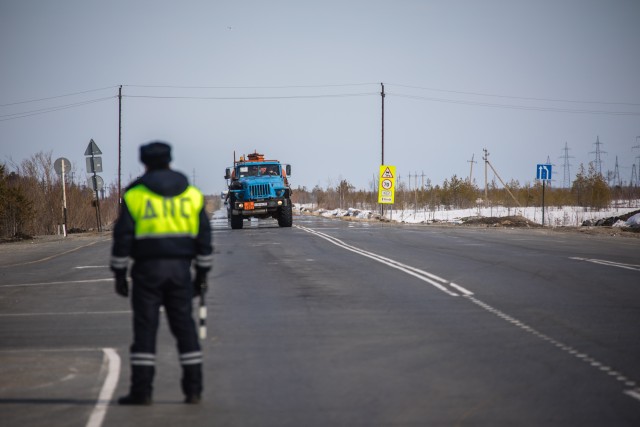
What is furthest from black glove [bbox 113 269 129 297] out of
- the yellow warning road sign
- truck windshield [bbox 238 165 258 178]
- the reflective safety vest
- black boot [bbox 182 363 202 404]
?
the yellow warning road sign

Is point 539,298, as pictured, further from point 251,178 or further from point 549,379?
point 251,178

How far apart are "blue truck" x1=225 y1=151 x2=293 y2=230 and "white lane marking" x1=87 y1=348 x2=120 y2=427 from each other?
2845cm

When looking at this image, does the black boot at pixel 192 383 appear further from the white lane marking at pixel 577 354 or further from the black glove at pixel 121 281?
the white lane marking at pixel 577 354

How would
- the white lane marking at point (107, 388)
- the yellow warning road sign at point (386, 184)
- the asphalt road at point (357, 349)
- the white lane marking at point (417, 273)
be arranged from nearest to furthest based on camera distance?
1. the white lane marking at point (107, 388)
2. the asphalt road at point (357, 349)
3. the white lane marking at point (417, 273)
4. the yellow warning road sign at point (386, 184)

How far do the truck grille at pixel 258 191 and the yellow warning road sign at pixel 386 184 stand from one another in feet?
40.2

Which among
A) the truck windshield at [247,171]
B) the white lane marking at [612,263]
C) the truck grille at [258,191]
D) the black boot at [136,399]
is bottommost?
the black boot at [136,399]

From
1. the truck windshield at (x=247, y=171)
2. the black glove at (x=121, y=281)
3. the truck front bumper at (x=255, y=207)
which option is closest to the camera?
the black glove at (x=121, y=281)

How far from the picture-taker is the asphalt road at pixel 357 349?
20.5 feet

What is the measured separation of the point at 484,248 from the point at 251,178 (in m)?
16.2

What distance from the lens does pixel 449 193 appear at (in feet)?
317

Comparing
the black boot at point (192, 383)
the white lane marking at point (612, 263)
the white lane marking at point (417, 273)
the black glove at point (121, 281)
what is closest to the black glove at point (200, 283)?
the black glove at point (121, 281)

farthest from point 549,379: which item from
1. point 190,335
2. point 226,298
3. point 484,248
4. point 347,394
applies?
point 484,248

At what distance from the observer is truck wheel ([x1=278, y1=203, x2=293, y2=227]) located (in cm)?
3828

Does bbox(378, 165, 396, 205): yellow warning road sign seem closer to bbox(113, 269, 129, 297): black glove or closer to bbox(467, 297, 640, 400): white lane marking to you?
bbox(467, 297, 640, 400): white lane marking
